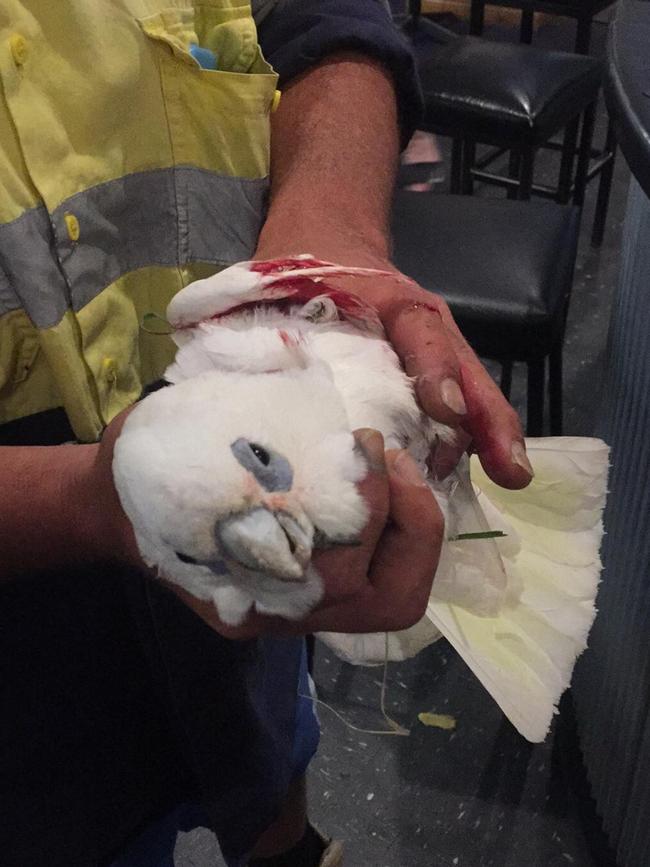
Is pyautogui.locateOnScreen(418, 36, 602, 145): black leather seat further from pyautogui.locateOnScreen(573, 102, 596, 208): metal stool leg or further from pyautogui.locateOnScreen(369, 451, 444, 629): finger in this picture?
pyautogui.locateOnScreen(369, 451, 444, 629): finger

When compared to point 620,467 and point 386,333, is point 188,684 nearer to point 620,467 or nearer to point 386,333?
point 386,333

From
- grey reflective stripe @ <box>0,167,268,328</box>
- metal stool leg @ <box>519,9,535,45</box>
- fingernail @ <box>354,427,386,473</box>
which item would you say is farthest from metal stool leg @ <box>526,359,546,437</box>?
metal stool leg @ <box>519,9,535,45</box>

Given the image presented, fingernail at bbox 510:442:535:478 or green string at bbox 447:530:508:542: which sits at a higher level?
fingernail at bbox 510:442:535:478

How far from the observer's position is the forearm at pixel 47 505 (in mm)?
474

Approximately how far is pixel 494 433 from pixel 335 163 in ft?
0.99

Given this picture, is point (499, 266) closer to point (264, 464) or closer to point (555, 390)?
point (555, 390)

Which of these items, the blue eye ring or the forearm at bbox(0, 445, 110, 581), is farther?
the forearm at bbox(0, 445, 110, 581)

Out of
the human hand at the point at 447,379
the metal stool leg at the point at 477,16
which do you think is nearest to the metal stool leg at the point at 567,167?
the metal stool leg at the point at 477,16

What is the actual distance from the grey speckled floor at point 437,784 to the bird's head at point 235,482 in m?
0.89

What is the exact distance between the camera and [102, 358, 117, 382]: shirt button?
59 cm

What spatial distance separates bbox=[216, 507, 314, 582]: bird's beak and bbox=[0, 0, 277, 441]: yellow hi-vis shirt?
0.24m

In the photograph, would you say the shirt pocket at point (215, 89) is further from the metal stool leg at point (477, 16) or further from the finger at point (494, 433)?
the metal stool leg at point (477, 16)

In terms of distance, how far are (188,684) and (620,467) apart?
50 cm

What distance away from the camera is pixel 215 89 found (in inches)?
24.6
